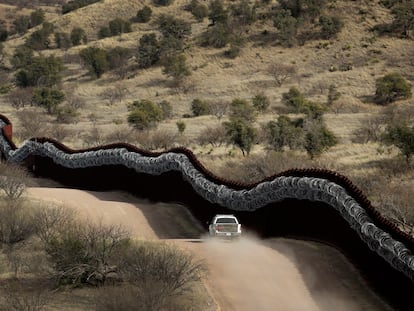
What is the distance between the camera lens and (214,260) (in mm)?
18344

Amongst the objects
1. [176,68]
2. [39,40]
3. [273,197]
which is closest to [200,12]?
[176,68]

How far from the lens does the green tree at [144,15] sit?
345 ft

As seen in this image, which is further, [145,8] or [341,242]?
[145,8]

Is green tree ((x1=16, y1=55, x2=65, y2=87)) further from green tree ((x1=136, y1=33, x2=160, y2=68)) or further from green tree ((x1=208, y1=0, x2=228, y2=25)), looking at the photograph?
green tree ((x1=208, y1=0, x2=228, y2=25))

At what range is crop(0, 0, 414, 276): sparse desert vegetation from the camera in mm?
42219

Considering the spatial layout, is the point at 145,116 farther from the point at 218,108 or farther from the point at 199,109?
the point at 218,108

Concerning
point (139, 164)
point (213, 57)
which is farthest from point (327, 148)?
point (213, 57)

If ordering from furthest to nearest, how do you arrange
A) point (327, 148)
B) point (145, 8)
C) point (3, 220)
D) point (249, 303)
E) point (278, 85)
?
point (145, 8) < point (278, 85) < point (327, 148) < point (3, 220) < point (249, 303)

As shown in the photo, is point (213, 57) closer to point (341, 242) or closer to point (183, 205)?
point (183, 205)

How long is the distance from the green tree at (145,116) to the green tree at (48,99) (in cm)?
1175

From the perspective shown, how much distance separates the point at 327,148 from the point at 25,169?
1883 centimetres

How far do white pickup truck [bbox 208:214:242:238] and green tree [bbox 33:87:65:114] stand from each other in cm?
4893

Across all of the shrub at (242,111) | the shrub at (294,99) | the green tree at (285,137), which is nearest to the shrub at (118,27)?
the shrub at (294,99)

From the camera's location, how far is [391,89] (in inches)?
2462
